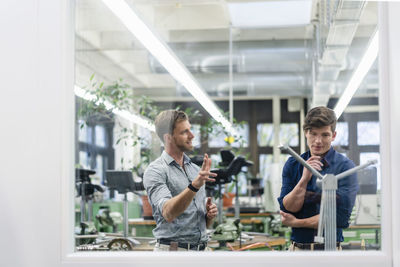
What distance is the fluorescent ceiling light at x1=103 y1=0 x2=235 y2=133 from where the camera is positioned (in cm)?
205

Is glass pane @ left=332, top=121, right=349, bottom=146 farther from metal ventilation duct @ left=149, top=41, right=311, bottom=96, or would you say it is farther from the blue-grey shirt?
metal ventilation duct @ left=149, top=41, right=311, bottom=96

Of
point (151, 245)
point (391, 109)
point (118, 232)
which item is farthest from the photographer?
point (118, 232)

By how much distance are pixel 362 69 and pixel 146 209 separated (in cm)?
72

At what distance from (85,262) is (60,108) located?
34 centimetres

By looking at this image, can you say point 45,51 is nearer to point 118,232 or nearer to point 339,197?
point 118,232

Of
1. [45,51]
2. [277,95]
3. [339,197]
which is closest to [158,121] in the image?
[45,51]

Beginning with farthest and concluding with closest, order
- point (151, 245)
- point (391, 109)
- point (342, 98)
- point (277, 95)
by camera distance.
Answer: point (277, 95) < point (342, 98) < point (151, 245) < point (391, 109)

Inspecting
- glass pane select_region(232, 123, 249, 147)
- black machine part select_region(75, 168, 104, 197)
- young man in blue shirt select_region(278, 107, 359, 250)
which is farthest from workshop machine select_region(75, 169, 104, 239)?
glass pane select_region(232, 123, 249, 147)

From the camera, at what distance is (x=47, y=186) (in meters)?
1.08

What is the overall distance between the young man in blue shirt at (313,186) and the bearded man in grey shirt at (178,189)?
0.75ft

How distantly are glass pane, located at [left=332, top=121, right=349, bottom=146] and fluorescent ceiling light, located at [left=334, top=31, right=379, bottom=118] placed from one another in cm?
3

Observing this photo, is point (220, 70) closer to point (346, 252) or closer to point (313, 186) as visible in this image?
point (313, 186)

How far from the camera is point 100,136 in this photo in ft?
5.50

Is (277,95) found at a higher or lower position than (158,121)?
higher
